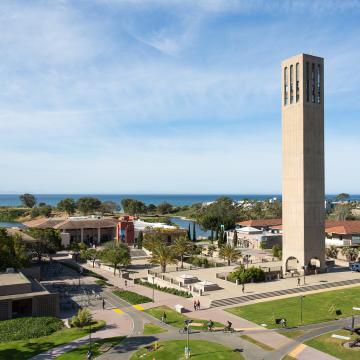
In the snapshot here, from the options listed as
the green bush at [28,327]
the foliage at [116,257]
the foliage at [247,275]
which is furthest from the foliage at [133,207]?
the green bush at [28,327]

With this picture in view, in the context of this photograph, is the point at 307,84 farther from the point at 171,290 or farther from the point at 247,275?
the point at 171,290

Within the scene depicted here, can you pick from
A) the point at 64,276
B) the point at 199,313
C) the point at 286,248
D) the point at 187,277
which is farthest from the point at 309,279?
the point at 64,276

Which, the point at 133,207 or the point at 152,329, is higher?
the point at 133,207

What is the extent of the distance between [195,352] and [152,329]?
7.00 meters

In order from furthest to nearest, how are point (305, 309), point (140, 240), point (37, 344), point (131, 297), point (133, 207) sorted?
point (133, 207)
point (140, 240)
point (131, 297)
point (305, 309)
point (37, 344)

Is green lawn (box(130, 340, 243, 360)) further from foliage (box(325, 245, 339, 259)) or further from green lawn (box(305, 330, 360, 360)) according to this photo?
foliage (box(325, 245, 339, 259))

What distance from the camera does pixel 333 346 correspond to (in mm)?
33719

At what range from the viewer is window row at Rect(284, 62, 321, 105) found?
65000mm

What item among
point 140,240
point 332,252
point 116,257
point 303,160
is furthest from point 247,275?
point 140,240

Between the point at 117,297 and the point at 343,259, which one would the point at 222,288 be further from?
the point at 343,259

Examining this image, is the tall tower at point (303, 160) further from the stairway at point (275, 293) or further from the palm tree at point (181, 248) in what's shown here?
the palm tree at point (181, 248)

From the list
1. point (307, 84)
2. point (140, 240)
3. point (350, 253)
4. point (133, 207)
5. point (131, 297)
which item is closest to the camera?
point (131, 297)

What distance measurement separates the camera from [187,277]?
57156 mm

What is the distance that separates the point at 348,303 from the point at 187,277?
2082 cm
